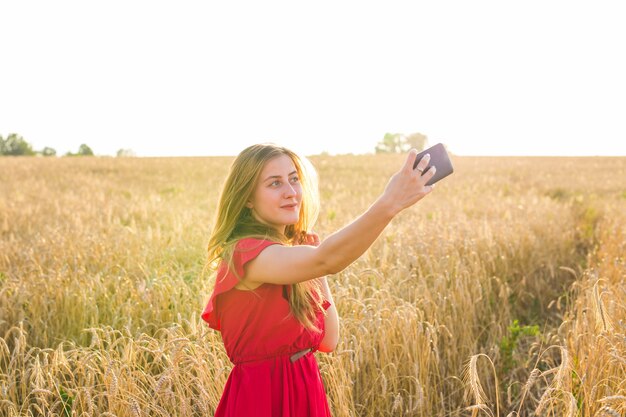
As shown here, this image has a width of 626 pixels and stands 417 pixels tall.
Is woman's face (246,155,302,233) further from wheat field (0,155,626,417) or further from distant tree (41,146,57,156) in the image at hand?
distant tree (41,146,57,156)

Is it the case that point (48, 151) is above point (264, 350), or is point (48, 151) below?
above

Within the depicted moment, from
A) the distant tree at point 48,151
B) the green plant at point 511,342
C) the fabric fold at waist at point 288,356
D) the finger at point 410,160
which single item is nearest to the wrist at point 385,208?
the finger at point 410,160

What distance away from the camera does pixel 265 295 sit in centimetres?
175

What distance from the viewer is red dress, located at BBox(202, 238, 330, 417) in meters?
1.75

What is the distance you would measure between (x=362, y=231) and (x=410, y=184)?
17 centimetres

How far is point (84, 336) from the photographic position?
3.80m

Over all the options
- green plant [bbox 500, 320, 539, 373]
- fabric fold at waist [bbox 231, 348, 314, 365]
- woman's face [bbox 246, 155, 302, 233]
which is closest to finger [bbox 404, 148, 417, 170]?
woman's face [bbox 246, 155, 302, 233]

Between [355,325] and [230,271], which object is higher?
[230,271]

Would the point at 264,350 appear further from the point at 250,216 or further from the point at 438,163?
the point at 438,163

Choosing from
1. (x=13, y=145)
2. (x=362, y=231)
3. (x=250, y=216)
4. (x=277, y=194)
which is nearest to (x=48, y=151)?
(x=13, y=145)

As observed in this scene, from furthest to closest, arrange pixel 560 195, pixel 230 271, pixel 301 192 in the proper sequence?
1. pixel 560 195
2. pixel 301 192
3. pixel 230 271

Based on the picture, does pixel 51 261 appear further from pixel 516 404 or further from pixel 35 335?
pixel 516 404

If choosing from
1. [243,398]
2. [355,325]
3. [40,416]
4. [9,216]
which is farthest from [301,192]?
[9,216]

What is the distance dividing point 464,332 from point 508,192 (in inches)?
397
